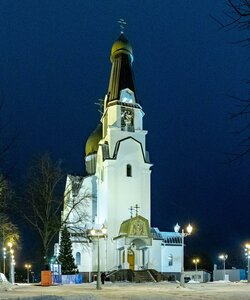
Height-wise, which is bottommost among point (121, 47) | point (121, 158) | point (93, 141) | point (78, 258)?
point (78, 258)

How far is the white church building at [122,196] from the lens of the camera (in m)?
54.9

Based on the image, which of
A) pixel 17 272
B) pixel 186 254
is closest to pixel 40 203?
pixel 186 254

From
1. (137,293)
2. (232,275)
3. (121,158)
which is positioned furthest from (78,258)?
(137,293)

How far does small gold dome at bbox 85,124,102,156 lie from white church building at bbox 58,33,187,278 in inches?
233

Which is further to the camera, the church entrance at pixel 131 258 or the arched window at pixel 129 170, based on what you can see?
the arched window at pixel 129 170

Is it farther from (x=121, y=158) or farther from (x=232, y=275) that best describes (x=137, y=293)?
(x=232, y=275)

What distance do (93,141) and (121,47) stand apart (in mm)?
13389

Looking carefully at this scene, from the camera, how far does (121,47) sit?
208 ft

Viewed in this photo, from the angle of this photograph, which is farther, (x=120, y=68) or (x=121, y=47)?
(x=121, y=47)

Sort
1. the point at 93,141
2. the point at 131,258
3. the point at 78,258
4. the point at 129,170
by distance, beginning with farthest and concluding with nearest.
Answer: the point at 93,141 < the point at 129,170 < the point at 78,258 < the point at 131,258

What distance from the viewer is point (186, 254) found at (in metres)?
95.1

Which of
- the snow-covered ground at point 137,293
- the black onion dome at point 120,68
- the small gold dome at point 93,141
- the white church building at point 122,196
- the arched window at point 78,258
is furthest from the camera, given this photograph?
the small gold dome at point 93,141

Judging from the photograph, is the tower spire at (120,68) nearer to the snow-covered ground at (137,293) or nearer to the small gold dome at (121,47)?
the small gold dome at (121,47)

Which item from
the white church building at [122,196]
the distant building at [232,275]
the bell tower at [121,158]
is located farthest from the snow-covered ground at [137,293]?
the distant building at [232,275]
